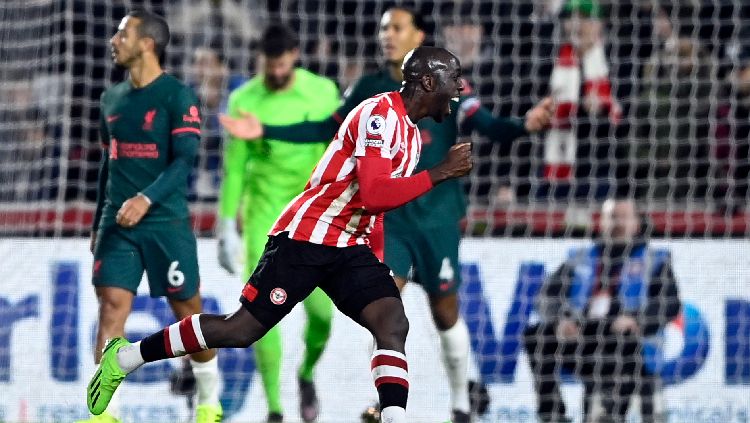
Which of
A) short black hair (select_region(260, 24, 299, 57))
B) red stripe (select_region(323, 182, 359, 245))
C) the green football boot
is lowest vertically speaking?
the green football boot

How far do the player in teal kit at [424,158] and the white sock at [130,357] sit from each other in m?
1.71

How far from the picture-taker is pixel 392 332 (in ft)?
19.8

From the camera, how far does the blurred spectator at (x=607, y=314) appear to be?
9.39m

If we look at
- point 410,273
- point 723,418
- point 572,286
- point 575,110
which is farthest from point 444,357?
point 575,110

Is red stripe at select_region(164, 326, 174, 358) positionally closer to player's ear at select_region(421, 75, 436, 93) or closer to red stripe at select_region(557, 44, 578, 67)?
player's ear at select_region(421, 75, 436, 93)

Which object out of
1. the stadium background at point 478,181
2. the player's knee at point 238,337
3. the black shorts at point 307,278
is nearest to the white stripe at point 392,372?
the black shorts at point 307,278

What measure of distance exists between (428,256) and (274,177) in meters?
1.12

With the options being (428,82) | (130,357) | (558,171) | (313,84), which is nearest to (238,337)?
(130,357)

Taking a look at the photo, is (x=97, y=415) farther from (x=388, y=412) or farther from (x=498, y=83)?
(x=498, y=83)

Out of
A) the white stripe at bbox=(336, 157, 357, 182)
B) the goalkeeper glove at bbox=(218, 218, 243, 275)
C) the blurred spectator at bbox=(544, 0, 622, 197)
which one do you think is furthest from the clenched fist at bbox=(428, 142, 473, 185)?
the blurred spectator at bbox=(544, 0, 622, 197)

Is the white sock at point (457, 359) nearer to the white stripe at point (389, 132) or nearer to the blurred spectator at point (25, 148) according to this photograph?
the white stripe at point (389, 132)

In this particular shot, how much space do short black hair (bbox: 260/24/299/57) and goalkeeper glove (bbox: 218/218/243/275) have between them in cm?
98

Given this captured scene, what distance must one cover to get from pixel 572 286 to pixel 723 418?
47.0 inches

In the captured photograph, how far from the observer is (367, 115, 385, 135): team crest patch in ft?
19.3
